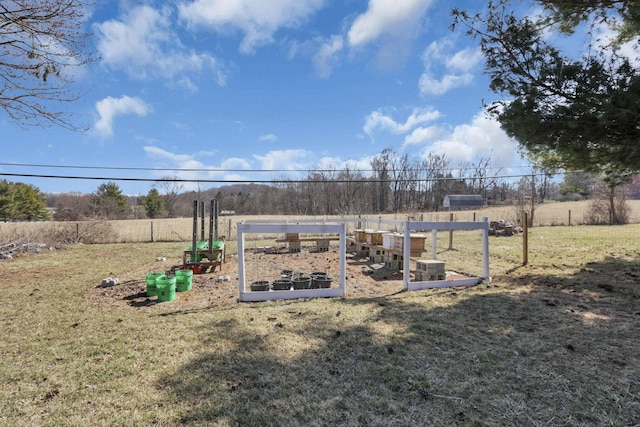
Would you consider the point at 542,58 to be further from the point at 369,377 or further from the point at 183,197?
the point at 183,197

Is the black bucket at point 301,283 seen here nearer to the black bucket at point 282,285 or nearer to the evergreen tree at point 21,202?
the black bucket at point 282,285

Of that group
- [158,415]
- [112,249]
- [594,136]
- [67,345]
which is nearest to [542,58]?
[594,136]

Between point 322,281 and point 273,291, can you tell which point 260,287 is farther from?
point 322,281

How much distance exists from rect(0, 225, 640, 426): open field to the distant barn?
121 ft

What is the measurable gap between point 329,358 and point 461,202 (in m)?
43.2

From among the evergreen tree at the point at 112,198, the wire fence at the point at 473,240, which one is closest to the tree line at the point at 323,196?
the evergreen tree at the point at 112,198

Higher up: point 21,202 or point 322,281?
point 21,202

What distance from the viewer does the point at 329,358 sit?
3.71m

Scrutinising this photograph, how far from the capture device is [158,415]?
266cm

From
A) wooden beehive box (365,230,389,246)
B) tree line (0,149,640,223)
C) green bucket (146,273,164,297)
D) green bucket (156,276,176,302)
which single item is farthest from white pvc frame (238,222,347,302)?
tree line (0,149,640,223)

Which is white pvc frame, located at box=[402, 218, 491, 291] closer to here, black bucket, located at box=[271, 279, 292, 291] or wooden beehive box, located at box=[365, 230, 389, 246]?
black bucket, located at box=[271, 279, 292, 291]

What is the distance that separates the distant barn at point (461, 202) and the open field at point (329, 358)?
36.8 m

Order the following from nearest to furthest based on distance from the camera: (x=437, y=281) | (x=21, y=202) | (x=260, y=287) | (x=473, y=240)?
(x=260, y=287) < (x=437, y=281) < (x=473, y=240) < (x=21, y=202)

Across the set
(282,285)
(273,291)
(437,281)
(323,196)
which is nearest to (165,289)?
(273,291)
